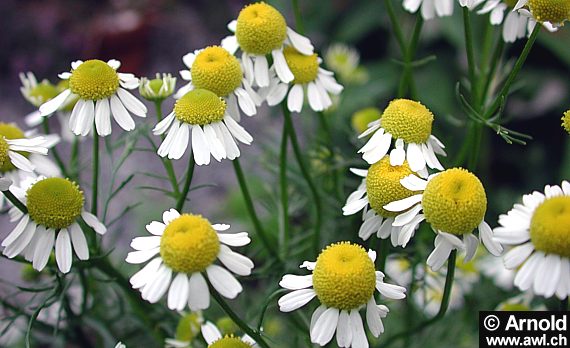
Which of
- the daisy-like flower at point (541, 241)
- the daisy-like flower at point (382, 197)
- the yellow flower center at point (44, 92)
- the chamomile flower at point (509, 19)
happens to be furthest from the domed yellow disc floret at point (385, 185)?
the yellow flower center at point (44, 92)

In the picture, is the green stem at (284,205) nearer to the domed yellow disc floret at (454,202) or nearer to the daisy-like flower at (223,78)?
the daisy-like flower at (223,78)

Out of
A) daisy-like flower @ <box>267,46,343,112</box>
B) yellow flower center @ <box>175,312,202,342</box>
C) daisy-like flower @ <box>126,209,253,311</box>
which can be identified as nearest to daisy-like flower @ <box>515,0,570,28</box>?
daisy-like flower @ <box>267,46,343,112</box>

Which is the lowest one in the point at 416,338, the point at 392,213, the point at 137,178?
the point at 137,178

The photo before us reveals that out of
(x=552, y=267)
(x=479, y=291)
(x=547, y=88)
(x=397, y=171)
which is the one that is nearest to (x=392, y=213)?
(x=397, y=171)

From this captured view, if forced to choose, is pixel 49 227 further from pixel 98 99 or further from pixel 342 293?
pixel 342 293

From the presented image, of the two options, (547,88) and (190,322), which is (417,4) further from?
(547,88)

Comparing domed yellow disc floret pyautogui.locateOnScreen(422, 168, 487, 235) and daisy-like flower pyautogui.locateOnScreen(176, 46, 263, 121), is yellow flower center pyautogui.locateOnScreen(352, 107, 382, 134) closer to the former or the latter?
daisy-like flower pyautogui.locateOnScreen(176, 46, 263, 121)

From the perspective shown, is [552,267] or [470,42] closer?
[552,267]
